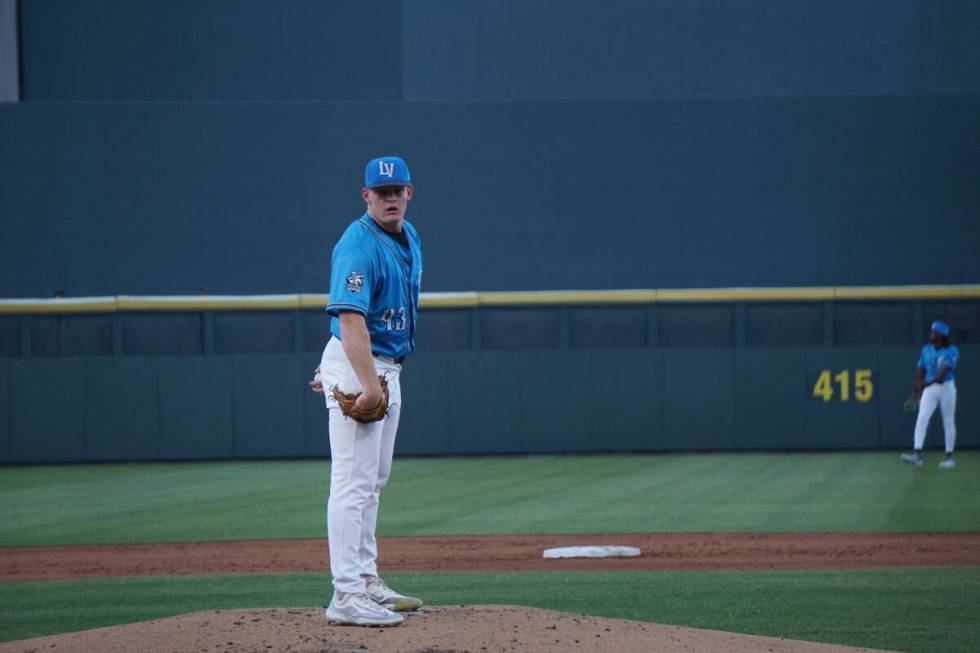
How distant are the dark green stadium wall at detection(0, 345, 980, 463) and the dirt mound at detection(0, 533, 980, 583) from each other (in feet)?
33.3

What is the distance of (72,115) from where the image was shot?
76.2ft

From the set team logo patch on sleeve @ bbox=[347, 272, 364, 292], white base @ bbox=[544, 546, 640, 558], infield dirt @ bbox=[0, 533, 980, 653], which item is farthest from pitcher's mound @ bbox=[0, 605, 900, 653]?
white base @ bbox=[544, 546, 640, 558]

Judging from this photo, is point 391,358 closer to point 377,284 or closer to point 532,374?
point 377,284

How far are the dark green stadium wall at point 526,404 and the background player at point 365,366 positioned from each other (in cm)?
1593

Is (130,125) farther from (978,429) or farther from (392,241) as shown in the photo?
(392,241)

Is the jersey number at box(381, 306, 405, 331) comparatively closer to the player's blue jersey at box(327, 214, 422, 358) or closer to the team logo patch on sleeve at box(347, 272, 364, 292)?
the player's blue jersey at box(327, 214, 422, 358)

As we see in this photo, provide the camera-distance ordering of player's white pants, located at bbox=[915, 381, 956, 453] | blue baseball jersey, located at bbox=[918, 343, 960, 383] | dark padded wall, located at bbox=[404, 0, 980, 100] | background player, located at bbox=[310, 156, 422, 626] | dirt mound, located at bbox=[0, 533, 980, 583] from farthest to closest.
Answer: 1. dark padded wall, located at bbox=[404, 0, 980, 100]
2. player's white pants, located at bbox=[915, 381, 956, 453]
3. blue baseball jersey, located at bbox=[918, 343, 960, 383]
4. dirt mound, located at bbox=[0, 533, 980, 583]
5. background player, located at bbox=[310, 156, 422, 626]

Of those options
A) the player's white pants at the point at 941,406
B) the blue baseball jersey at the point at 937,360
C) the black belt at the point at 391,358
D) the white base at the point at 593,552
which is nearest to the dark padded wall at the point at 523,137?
the blue baseball jersey at the point at 937,360

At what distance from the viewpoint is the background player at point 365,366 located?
18.8 ft

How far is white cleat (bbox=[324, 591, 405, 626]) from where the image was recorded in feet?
18.9

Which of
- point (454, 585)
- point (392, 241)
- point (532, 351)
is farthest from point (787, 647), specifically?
point (532, 351)

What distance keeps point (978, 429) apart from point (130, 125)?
14924 millimetres

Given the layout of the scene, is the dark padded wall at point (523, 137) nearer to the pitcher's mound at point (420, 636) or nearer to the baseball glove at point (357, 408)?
the pitcher's mound at point (420, 636)

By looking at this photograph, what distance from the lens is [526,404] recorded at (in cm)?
2247
